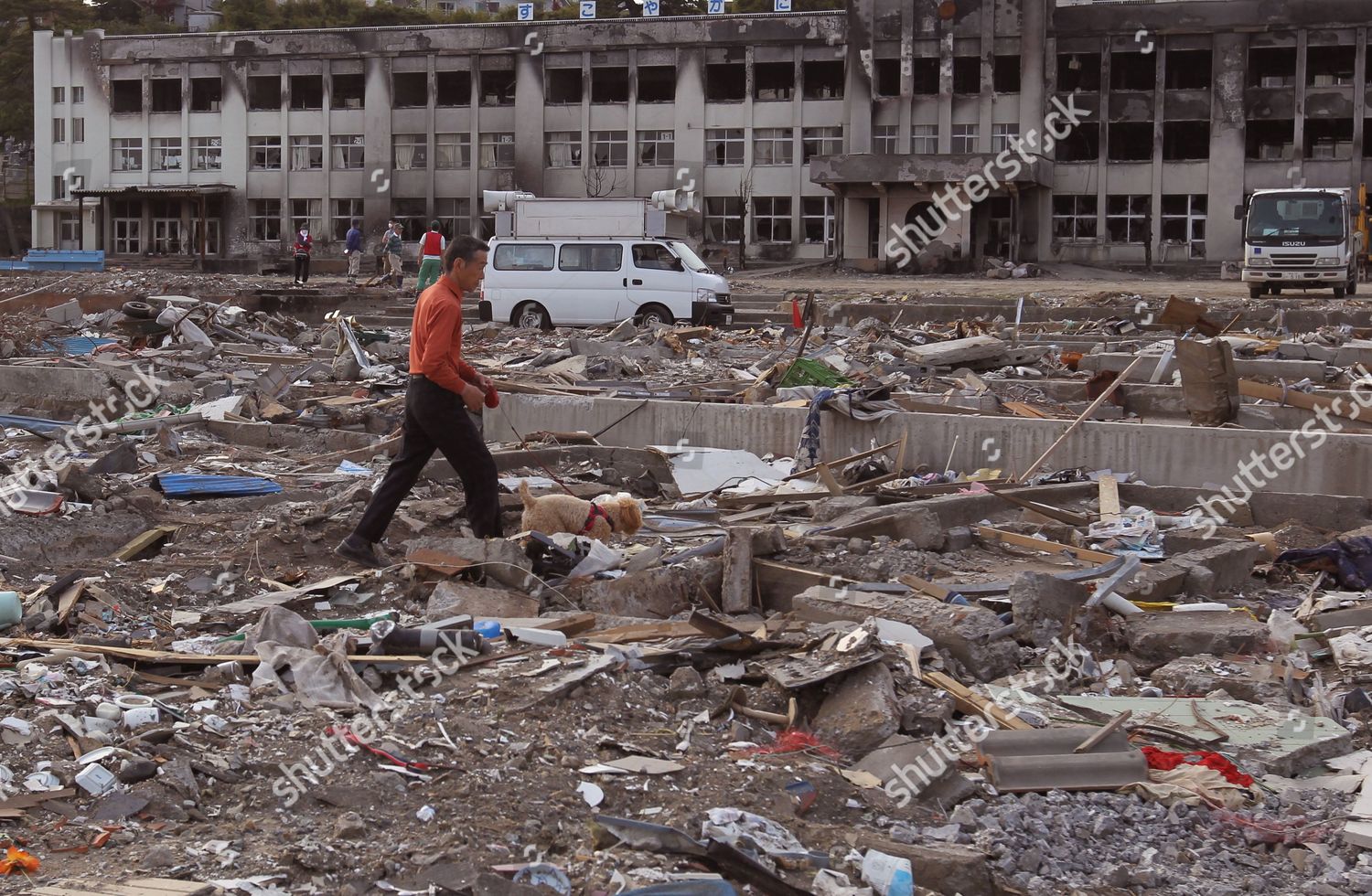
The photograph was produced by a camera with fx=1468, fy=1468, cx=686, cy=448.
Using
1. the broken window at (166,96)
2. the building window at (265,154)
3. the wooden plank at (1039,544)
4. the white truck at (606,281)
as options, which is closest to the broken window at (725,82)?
the building window at (265,154)

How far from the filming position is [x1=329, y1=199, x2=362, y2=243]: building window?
195 feet

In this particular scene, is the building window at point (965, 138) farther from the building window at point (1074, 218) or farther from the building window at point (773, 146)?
the building window at point (773, 146)

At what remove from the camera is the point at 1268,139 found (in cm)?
5241

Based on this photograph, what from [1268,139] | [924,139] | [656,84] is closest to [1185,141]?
[1268,139]

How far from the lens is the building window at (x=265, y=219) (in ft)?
199

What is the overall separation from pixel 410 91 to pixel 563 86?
6490 mm

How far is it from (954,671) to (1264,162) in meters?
50.1

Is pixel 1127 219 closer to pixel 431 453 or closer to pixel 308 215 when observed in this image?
pixel 308 215

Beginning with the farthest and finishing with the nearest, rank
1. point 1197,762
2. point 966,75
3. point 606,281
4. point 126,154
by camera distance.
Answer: point 126,154
point 966,75
point 606,281
point 1197,762

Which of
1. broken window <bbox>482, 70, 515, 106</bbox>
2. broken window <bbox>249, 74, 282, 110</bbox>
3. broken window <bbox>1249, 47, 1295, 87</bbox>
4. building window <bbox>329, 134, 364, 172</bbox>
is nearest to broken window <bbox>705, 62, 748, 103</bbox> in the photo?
broken window <bbox>482, 70, 515, 106</bbox>

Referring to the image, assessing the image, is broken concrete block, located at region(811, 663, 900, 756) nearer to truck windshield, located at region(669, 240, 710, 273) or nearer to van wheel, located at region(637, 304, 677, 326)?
van wheel, located at region(637, 304, 677, 326)

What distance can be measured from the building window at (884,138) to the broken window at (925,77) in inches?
62.4

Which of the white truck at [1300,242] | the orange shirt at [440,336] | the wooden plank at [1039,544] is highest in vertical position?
the white truck at [1300,242]

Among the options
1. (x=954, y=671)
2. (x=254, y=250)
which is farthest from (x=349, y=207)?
(x=954, y=671)
